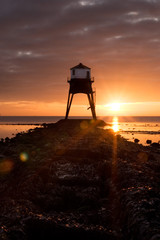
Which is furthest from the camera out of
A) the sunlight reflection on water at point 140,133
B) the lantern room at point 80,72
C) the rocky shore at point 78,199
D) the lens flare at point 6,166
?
the sunlight reflection on water at point 140,133

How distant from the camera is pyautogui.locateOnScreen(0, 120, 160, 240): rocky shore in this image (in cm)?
697

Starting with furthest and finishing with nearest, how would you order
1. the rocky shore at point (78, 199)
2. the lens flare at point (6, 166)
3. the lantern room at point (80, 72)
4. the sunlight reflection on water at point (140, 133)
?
the sunlight reflection on water at point (140, 133), the lantern room at point (80, 72), the lens flare at point (6, 166), the rocky shore at point (78, 199)

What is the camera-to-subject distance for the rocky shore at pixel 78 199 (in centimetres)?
697

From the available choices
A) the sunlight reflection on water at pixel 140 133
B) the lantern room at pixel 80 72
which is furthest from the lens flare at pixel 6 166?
the lantern room at pixel 80 72

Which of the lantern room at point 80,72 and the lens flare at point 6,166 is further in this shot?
the lantern room at point 80,72

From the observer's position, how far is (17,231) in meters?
6.88

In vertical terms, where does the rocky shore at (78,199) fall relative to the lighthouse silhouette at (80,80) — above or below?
below

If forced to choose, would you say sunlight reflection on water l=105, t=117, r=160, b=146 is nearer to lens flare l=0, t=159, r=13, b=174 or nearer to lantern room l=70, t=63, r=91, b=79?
lantern room l=70, t=63, r=91, b=79

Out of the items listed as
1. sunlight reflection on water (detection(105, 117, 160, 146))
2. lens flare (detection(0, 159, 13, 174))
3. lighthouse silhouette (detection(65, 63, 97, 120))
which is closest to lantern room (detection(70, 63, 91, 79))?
lighthouse silhouette (detection(65, 63, 97, 120))

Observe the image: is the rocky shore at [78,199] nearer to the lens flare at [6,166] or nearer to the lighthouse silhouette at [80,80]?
the lens flare at [6,166]

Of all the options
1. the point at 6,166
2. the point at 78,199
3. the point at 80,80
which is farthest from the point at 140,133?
→ the point at 78,199

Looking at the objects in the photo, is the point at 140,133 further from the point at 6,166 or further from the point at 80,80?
the point at 6,166

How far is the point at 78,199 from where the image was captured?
9570mm

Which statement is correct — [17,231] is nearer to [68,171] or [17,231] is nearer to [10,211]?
[10,211]
